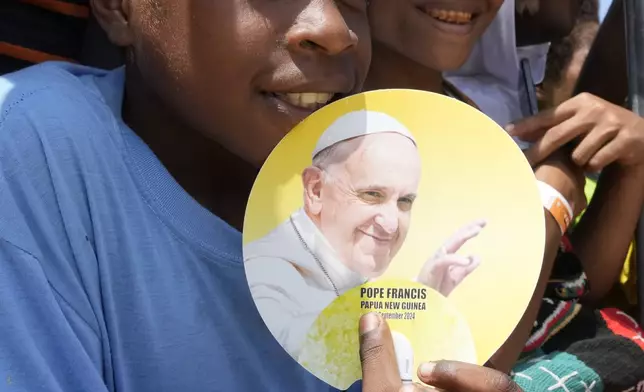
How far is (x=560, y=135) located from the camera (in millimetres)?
1170

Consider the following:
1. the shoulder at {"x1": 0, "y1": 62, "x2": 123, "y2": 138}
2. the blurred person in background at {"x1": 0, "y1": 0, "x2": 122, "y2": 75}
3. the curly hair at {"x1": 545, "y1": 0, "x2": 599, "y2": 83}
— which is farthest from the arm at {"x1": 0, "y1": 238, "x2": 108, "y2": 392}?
the curly hair at {"x1": 545, "y1": 0, "x2": 599, "y2": 83}

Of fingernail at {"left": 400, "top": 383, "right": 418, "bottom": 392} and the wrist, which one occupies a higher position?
fingernail at {"left": 400, "top": 383, "right": 418, "bottom": 392}

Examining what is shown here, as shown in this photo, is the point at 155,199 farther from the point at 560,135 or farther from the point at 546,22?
the point at 546,22

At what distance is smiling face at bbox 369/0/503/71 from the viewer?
120 cm

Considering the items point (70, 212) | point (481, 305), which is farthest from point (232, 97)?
point (481, 305)

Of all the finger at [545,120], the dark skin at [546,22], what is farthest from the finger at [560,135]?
the dark skin at [546,22]

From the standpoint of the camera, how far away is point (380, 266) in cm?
78

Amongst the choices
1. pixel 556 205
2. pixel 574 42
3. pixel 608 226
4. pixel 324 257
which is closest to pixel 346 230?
pixel 324 257

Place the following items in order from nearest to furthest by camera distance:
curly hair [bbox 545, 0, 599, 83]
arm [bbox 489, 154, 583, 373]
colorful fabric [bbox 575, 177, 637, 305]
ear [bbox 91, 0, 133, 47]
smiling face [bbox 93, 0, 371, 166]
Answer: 1. smiling face [bbox 93, 0, 371, 166]
2. ear [bbox 91, 0, 133, 47]
3. arm [bbox 489, 154, 583, 373]
4. colorful fabric [bbox 575, 177, 637, 305]
5. curly hair [bbox 545, 0, 599, 83]

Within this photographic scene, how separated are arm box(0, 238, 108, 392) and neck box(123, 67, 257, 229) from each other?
0.75 ft

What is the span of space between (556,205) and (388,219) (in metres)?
0.42

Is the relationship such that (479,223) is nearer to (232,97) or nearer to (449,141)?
(449,141)

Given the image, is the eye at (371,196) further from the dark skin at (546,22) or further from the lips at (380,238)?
the dark skin at (546,22)

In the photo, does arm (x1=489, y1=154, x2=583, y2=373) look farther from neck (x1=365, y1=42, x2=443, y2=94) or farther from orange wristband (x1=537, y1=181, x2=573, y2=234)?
neck (x1=365, y1=42, x2=443, y2=94)
